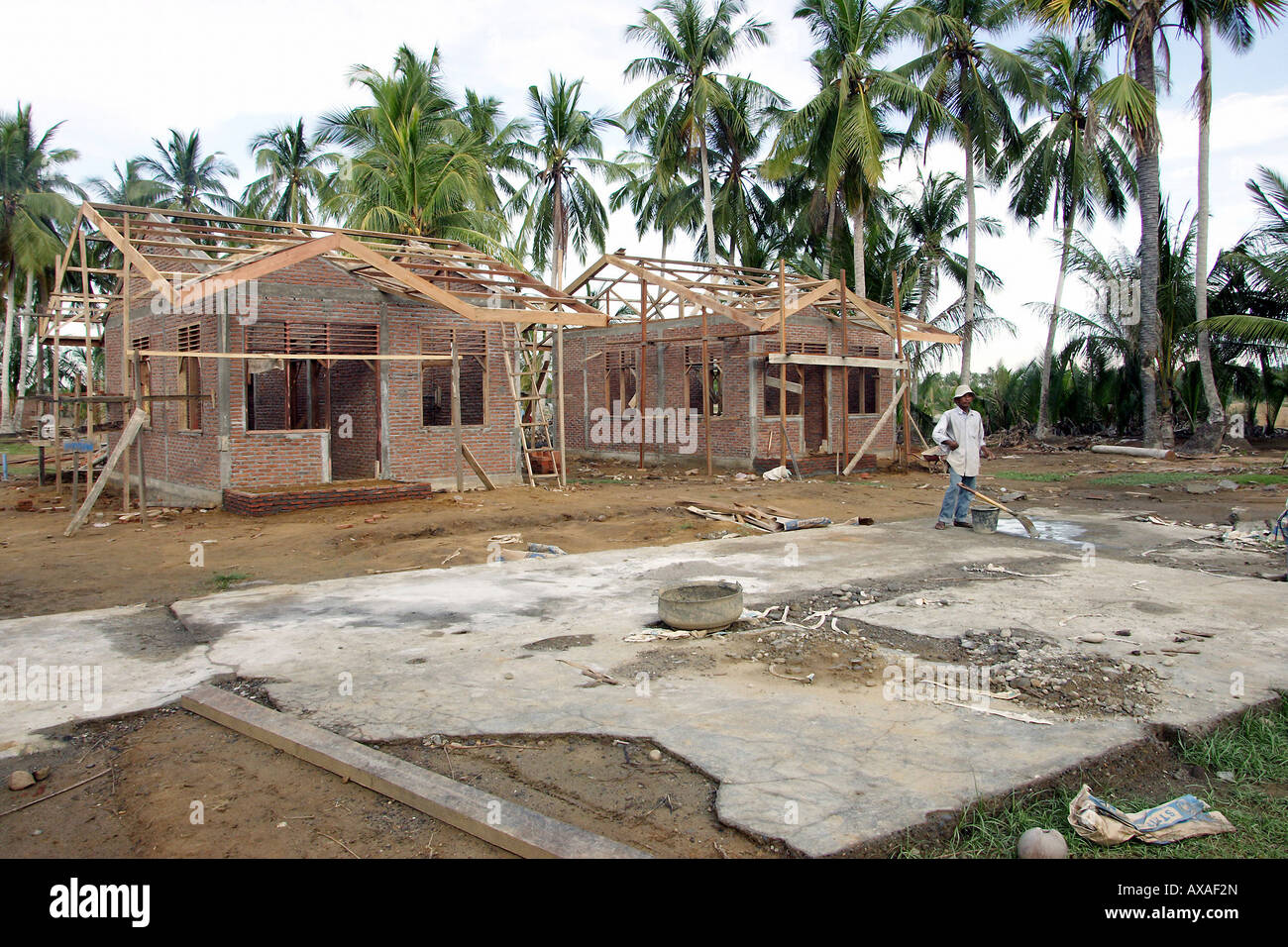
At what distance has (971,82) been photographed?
1053 inches

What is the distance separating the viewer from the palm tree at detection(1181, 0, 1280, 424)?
21.9m

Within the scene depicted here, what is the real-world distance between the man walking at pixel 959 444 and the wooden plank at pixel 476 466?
7.78 metres

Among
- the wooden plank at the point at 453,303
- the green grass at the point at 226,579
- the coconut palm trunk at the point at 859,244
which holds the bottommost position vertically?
the green grass at the point at 226,579

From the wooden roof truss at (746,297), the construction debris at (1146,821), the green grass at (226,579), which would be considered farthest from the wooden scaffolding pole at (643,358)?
the construction debris at (1146,821)

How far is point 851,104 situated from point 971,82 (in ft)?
13.1

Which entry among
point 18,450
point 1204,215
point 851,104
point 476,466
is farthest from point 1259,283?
point 18,450

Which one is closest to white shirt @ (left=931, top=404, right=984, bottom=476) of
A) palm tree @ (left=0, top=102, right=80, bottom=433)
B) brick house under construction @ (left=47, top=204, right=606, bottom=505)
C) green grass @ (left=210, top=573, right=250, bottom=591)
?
brick house under construction @ (left=47, top=204, right=606, bottom=505)

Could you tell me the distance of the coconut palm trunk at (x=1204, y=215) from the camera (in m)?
22.0

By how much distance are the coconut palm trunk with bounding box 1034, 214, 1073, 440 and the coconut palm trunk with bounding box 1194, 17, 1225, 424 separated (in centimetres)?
541

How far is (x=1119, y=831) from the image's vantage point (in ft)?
11.0

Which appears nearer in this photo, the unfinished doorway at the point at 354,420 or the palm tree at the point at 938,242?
the unfinished doorway at the point at 354,420

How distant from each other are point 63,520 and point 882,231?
26.6 metres

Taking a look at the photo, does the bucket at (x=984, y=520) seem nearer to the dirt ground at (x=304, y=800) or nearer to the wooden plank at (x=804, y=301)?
the dirt ground at (x=304, y=800)
